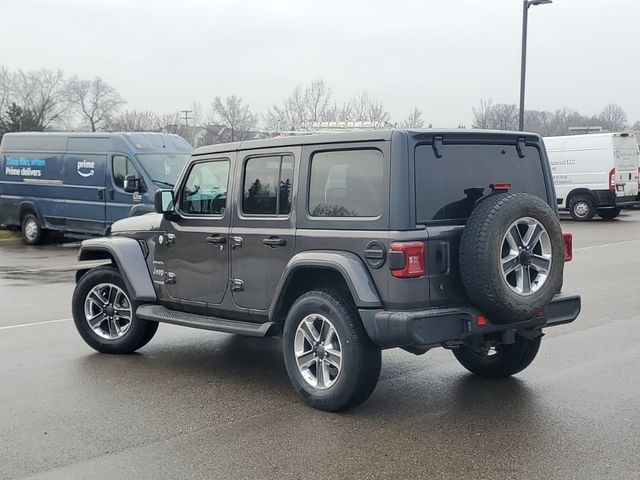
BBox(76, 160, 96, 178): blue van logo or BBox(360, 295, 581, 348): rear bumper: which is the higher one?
BBox(76, 160, 96, 178): blue van logo

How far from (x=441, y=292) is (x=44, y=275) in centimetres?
968

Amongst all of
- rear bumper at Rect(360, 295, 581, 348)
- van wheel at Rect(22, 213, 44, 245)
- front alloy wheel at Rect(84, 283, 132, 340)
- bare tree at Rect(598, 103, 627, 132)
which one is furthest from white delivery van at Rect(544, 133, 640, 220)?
bare tree at Rect(598, 103, 627, 132)

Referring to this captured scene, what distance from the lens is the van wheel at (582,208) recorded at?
24.5 meters

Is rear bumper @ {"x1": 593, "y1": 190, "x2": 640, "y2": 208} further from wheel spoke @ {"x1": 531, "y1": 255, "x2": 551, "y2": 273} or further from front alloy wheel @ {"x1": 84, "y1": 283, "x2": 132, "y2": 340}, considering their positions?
wheel spoke @ {"x1": 531, "y1": 255, "x2": 551, "y2": 273}

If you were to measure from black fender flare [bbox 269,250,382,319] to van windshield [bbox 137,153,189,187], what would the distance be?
37.1ft

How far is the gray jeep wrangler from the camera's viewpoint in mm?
5074

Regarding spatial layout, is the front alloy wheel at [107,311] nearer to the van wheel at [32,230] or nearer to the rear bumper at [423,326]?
the rear bumper at [423,326]

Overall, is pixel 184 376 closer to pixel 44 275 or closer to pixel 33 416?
pixel 33 416

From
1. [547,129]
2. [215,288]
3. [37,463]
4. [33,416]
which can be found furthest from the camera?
[547,129]

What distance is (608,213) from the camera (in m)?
25.3

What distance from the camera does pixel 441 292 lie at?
203 inches

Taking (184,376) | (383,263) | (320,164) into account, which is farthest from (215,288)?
(383,263)

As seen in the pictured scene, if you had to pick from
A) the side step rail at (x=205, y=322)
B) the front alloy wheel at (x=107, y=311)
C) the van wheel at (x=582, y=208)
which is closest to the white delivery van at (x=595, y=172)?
the van wheel at (x=582, y=208)

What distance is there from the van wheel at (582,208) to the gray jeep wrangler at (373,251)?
19294mm
